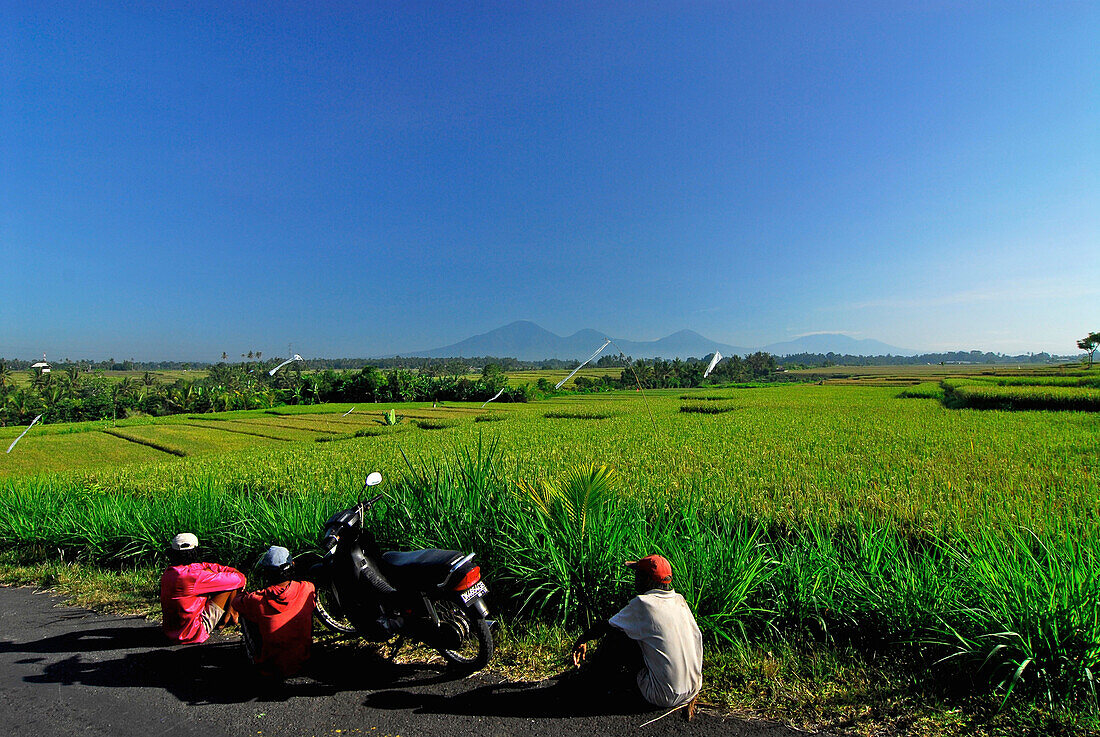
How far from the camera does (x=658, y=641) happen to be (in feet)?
8.71

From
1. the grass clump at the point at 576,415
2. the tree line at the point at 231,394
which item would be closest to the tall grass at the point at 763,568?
the grass clump at the point at 576,415

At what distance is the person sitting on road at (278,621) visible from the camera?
3.21 meters

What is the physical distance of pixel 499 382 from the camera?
49.8 metres

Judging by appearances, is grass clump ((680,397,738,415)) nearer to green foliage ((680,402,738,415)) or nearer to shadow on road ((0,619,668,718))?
green foliage ((680,402,738,415))

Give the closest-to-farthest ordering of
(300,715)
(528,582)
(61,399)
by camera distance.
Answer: (300,715) → (528,582) → (61,399)

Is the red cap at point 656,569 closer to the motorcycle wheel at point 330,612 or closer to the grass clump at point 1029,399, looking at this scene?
the motorcycle wheel at point 330,612

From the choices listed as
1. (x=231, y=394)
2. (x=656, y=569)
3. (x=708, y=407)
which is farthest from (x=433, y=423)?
(x=231, y=394)

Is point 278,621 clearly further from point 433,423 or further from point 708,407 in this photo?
point 433,423

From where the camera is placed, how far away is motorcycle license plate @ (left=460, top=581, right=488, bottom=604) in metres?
3.18

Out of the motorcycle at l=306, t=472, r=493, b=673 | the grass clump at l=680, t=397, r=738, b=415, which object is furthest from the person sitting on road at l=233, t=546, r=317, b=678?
the grass clump at l=680, t=397, r=738, b=415

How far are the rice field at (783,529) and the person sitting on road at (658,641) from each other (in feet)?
2.48

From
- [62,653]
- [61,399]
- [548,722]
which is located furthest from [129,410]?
[548,722]

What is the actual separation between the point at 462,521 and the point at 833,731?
294 cm

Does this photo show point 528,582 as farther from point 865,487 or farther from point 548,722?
point 865,487
